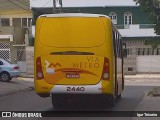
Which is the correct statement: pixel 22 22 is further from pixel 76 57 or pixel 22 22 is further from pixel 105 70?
pixel 105 70

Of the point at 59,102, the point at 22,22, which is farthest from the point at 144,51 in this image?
the point at 59,102

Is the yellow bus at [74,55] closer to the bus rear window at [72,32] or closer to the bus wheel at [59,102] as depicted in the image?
the bus rear window at [72,32]

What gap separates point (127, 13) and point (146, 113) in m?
48.5

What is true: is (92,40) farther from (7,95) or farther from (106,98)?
(7,95)

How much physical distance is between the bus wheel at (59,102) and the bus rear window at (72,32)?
6.98 feet

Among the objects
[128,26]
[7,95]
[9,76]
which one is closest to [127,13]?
[128,26]

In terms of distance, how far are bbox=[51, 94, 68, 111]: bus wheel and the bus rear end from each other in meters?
1.33

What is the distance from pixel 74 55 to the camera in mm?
16734

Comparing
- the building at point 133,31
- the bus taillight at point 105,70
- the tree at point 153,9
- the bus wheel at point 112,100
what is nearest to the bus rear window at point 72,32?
the bus taillight at point 105,70

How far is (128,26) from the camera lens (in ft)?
202

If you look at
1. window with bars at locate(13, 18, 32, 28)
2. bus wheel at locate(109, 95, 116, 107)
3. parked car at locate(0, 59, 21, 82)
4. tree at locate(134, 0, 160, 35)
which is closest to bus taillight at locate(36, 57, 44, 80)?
bus wheel at locate(109, 95, 116, 107)

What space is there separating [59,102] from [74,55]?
251cm

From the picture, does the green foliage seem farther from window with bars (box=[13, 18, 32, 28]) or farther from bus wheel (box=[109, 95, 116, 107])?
window with bars (box=[13, 18, 32, 28])

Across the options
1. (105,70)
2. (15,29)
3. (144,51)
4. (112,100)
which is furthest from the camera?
(144,51)
